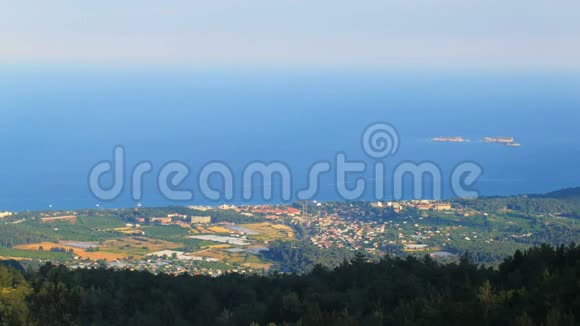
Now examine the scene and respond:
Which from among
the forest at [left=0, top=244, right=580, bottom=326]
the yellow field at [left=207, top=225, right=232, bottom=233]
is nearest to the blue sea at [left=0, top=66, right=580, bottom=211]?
the yellow field at [left=207, top=225, right=232, bottom=233]

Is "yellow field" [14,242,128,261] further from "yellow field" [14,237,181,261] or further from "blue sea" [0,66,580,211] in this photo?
"blue sea" [0,66,580,211]

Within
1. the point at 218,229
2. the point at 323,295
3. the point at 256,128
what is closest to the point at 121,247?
the point at 218,229

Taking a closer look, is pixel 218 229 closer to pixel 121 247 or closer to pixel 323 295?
pixel 121 247

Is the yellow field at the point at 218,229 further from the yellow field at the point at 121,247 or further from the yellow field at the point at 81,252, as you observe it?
the yellow field at the point at 81,252

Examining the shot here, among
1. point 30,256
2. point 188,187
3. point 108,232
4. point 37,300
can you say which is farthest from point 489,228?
point 37,300

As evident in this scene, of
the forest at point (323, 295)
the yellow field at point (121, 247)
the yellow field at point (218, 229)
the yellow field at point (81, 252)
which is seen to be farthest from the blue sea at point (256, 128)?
the forest at point (323, 295)
